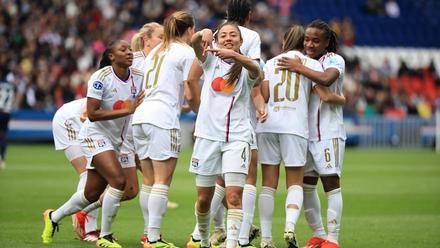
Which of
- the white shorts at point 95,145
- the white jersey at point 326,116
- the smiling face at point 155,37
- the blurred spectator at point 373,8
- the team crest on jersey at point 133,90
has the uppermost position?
the blurred spectator at point 373,8

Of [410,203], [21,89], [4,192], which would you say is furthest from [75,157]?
[21,89]

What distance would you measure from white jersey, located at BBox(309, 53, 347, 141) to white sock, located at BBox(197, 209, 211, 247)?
4.92ft

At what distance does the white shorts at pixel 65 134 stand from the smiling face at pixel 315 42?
3237mm

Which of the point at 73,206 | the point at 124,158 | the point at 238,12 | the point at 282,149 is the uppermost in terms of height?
the point at 238,12

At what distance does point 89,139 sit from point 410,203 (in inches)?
280

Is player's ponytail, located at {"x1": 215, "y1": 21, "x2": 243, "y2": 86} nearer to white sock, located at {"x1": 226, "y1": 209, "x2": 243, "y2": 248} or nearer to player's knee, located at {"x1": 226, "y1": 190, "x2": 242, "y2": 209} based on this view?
player's knee, located at {"x1": 226, "y1": 190, "x2": 242, "y2": 209}

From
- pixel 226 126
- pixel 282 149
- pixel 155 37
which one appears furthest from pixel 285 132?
pixel 155 37

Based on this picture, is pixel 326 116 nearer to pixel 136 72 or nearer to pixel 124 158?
pixel 136 72

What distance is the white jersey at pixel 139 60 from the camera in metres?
10.9

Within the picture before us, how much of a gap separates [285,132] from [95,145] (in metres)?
2.06

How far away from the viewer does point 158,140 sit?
9.78 metres

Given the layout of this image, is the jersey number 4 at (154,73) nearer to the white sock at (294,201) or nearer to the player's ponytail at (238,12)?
the player's ponytail at (238,12)

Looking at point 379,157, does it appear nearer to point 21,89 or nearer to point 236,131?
Result: point 21,89

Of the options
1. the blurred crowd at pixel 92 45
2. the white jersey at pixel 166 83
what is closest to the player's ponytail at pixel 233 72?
the white jersey at pixel 166 83
